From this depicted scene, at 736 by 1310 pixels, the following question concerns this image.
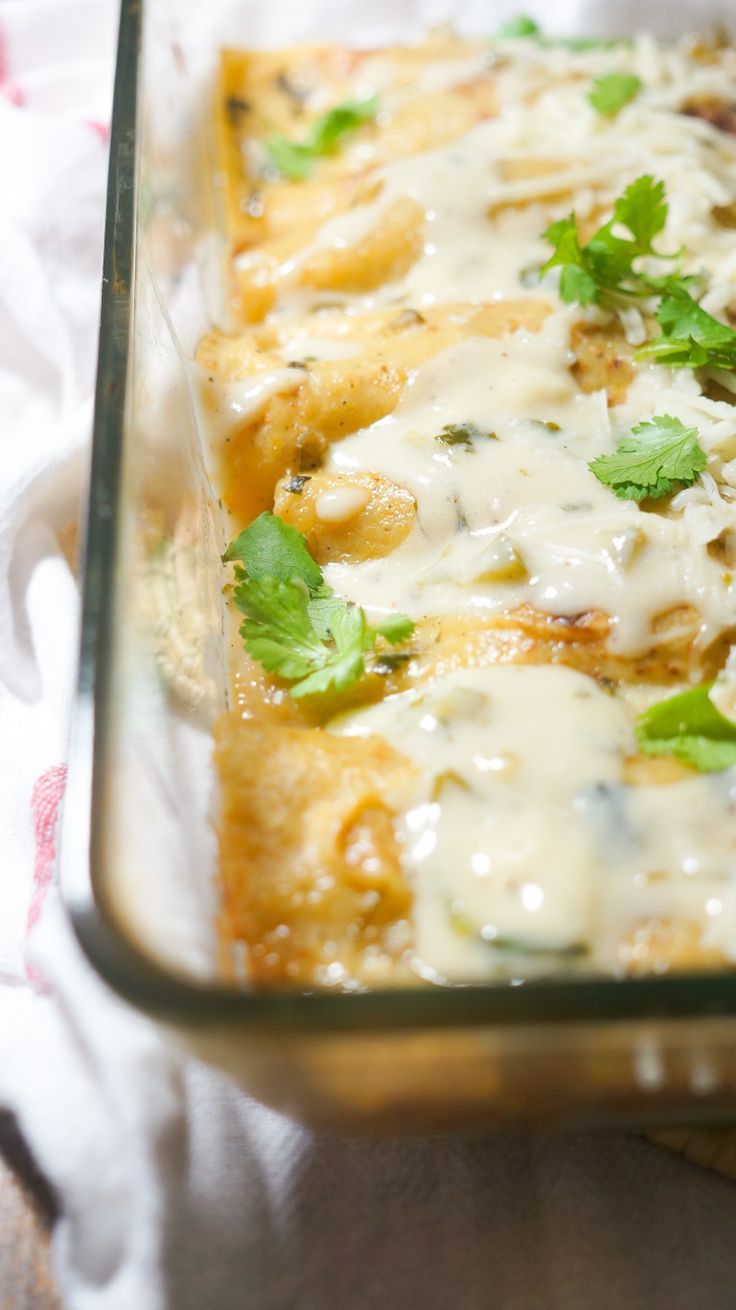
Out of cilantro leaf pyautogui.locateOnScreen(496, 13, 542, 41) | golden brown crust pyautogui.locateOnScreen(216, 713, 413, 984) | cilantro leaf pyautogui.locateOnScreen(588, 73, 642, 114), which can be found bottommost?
golden brown crust pyautogui.locateOnScreen(216, 713, 413, 984)

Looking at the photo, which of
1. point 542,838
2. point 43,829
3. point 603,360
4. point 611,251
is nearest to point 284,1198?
point 542,838

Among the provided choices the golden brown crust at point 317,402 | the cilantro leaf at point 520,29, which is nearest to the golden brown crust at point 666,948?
the golden brown crust at point 317,402

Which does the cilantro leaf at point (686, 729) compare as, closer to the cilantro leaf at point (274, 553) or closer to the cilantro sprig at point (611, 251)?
the cilantro leaf at point (274, 553)

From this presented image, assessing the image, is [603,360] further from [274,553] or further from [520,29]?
[520,29]

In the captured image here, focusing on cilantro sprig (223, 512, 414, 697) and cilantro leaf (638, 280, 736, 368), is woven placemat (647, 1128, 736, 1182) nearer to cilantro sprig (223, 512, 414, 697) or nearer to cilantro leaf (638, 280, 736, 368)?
cilantro sprig (223, 512, 414, 697)

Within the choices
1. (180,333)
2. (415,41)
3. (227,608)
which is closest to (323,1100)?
(227,608)

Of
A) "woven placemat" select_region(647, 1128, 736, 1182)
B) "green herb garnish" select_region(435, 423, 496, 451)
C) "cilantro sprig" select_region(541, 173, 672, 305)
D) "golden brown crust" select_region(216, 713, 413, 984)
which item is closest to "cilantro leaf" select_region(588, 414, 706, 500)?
"green herb garnish" select_region(435, 423, 496, 451)

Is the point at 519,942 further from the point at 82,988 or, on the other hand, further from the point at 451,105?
the point at 451,105

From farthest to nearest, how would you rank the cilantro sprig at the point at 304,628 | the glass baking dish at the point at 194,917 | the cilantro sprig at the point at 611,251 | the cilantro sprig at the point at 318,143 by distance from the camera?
1. the cilantro sprig at the point at 318,143
2. the cilantro sprig at the point at 611,251
3. the cilantro sprig at the point at 304,628
4. the glass baking dish at the point at 194,917
